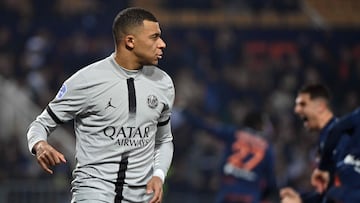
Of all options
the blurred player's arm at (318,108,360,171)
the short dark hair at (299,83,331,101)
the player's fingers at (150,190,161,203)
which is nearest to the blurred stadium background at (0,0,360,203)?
the short dark hair at (299,83,331,101)

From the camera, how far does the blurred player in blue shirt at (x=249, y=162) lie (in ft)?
33.0

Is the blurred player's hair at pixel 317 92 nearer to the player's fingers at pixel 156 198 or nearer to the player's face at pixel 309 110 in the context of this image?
the player's face at pixel 309 110

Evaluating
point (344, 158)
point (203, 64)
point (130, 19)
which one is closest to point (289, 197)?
point (344, 158)

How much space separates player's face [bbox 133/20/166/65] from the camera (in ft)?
17.6

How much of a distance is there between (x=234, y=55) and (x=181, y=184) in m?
2.72

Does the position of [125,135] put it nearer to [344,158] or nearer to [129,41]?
[129,41]

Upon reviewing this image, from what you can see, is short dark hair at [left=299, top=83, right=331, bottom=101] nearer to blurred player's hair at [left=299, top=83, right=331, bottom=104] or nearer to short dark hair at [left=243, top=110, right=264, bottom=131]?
blurred player's hair at [left=299, top=83, right=331, bottom=104]

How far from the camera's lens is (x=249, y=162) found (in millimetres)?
10047

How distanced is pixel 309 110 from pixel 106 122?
2748 millimetres

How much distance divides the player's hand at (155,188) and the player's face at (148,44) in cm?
68

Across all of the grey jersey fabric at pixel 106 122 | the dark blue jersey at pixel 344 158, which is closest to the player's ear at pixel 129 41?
the grey jersey fabric at pixel 106 122

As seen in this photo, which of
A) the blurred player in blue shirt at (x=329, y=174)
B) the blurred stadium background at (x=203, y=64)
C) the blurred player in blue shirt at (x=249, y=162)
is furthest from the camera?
the blurred stadium background at (x=203, y=64)

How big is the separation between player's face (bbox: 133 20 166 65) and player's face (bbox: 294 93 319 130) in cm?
251

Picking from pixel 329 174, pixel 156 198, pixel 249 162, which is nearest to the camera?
pixel 156 198
